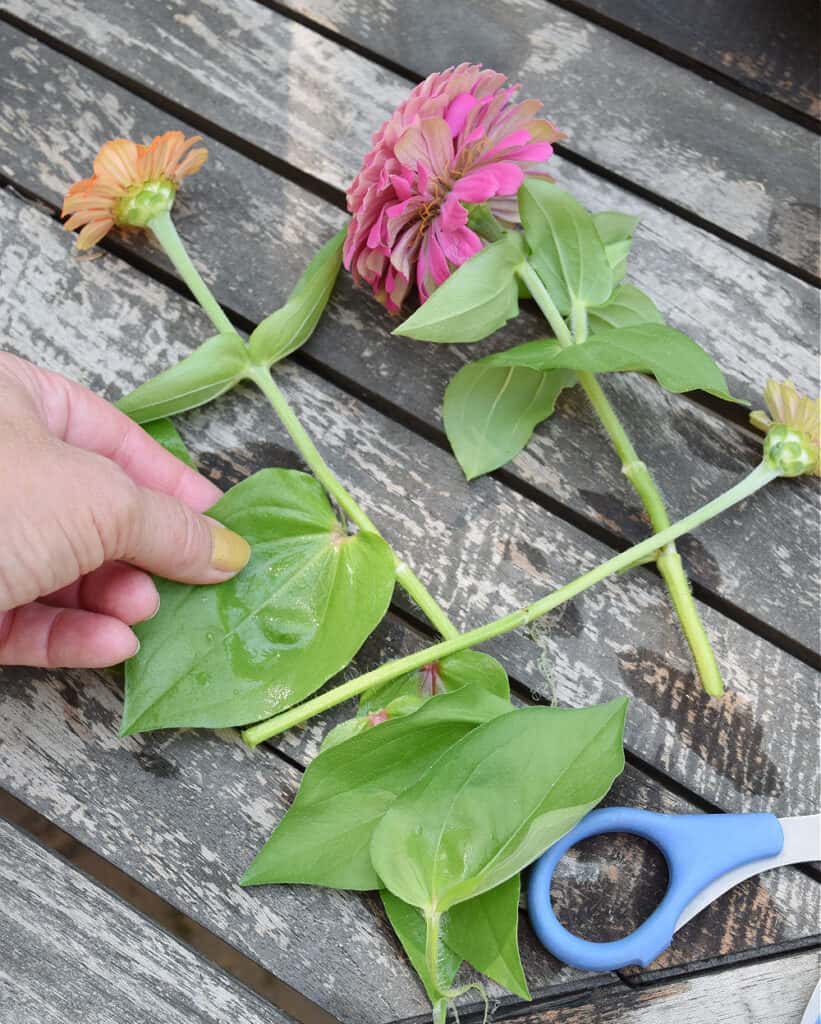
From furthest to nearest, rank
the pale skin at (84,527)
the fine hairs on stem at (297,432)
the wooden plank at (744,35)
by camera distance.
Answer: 1. the wooden plank at (744,35)
2. the fine hairs on stem at (297,432)
3. the pale skin at (84,527)

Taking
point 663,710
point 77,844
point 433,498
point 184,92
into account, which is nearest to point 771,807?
point 663,710

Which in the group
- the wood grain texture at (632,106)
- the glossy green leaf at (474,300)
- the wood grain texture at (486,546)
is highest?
the wood grain texture at (632,106)

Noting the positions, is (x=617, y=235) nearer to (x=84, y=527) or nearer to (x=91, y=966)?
(x=84, y=527)

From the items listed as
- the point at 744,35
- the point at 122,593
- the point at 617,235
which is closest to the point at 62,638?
the point at 122,593

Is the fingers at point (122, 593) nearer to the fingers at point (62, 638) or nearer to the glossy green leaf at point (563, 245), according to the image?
the fingers at point (62, 638)

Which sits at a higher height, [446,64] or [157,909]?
[446,64]

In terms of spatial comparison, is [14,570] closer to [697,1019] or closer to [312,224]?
[312,224]

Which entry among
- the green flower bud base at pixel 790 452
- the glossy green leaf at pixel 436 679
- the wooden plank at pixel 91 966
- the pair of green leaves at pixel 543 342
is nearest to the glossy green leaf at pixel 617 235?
the pair of green leaves at pixel 543 342

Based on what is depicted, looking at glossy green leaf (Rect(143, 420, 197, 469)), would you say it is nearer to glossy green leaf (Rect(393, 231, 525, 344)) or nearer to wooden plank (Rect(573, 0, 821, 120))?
glossy green leaf (Rect(393, 231, 525, 344))
